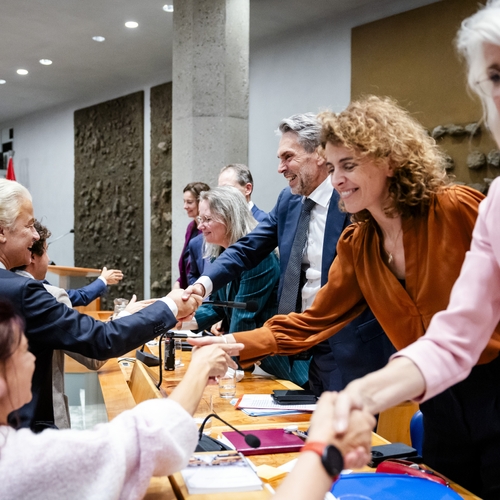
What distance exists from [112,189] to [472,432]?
29.8 feet

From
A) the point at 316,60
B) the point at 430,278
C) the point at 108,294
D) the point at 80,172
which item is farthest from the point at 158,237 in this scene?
the point at 430,278

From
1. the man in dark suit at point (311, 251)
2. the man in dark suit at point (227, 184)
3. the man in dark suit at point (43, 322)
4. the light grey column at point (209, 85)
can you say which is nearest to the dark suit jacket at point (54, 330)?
the man in dark suit at point (43, 322)

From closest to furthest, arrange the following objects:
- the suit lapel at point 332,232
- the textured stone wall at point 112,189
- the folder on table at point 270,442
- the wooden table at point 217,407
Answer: the wooden table at point 217,407, the folder on table at point 270,442, the suit lapel at point 332,232, the textured stone wall at point 112,189

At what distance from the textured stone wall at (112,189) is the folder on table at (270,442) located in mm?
7841

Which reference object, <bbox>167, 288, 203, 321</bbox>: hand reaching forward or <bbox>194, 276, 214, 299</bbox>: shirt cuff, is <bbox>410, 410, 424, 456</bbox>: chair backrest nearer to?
<bbox>167, 288, 203, 321</bbox>: hand reaching forward

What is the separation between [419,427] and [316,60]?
213 inches

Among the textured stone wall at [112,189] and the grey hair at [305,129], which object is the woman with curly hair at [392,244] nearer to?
the grey hair at [305,129]

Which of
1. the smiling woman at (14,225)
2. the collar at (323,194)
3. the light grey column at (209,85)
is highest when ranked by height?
the light grey column at (209,85)

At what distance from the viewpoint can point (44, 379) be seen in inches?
A: 83.0

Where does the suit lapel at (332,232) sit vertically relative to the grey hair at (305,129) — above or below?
below

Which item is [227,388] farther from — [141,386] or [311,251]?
[311,251]

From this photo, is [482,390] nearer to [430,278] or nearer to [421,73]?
[430,278]

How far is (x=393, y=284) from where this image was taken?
5.87ft

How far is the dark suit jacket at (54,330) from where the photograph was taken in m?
1.95
